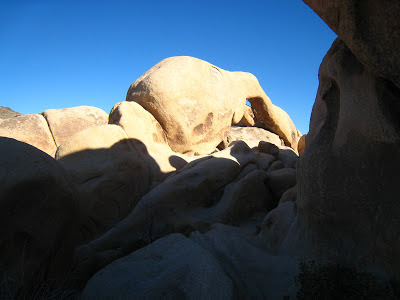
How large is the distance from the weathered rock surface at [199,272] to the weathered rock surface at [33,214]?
60 centimetres

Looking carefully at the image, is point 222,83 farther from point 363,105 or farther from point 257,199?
point 363,105

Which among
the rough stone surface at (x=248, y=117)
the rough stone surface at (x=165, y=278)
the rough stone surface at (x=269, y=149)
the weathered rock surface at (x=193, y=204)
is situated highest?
the rough stone surface at (x=248, y=117)

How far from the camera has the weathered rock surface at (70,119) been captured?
7.70 meters

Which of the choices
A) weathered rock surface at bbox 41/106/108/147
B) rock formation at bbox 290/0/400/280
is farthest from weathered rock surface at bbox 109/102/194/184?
rock formation at bbox 290/0/400/280

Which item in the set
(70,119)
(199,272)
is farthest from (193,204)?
(70,119)

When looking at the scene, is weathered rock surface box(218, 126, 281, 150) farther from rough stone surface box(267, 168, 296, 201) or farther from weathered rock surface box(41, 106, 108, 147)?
rough stone surface box(267, 168, 296, 201)

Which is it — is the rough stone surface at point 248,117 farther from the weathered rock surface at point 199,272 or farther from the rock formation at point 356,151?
the weathered rock surface at point 199,272

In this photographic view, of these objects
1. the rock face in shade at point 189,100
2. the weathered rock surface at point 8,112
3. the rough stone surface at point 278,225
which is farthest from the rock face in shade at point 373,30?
the weathered rock surface at point 8,112

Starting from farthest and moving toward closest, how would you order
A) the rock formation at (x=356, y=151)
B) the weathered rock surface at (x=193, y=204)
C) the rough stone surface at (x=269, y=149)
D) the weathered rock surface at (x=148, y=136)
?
the rough stone surface at (x=269, y=149), the weathered rock surface at (x=148, y=136), the weathered rock surface at (x=193, y=204), the rock formation at (x=356, y=151)

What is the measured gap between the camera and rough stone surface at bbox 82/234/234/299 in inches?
94.0

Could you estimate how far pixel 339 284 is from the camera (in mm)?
2510

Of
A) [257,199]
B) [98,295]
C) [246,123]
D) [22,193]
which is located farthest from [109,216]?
[246,123]

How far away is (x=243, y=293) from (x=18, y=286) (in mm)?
1837

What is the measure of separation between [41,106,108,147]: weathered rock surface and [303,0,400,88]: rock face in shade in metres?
6.99
